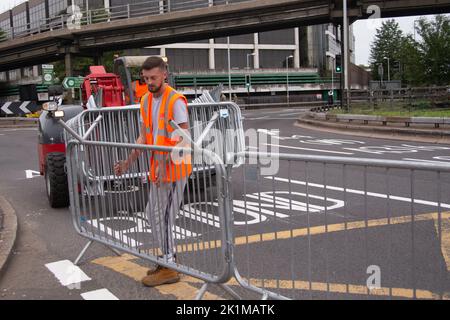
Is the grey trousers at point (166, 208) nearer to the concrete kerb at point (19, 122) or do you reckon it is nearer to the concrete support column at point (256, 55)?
the concrete kerb at point (19, 122)

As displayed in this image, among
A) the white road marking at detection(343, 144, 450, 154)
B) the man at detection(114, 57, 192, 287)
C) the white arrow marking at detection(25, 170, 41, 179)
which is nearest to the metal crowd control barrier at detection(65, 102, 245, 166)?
the man at detection(114, 57, 192, 287)

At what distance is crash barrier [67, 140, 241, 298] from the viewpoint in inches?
163

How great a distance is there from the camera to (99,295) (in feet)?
14.9

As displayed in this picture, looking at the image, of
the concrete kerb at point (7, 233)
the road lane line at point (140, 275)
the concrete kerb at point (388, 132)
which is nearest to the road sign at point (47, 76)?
the concrete kerb at point (388, 132)

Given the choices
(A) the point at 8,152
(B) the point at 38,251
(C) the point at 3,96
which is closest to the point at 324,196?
(B) the point at 38,251

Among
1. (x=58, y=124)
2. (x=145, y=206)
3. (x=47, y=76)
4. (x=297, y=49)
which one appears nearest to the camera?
(x=145, y=206)

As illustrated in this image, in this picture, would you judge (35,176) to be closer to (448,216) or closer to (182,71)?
(448,216)

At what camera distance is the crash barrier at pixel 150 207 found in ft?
13.6

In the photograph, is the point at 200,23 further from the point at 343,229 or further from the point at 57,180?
the point at 343,229

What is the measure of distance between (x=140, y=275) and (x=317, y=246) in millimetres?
1933

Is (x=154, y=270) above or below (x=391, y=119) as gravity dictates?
below

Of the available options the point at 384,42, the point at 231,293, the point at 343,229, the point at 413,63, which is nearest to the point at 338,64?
the point at 413,63

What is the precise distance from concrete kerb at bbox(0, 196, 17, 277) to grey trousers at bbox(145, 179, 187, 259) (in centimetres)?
177

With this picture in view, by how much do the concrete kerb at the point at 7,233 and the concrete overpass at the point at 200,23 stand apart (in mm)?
30671
